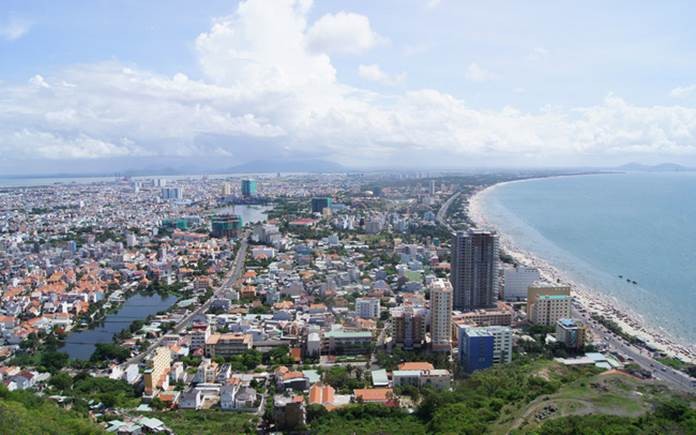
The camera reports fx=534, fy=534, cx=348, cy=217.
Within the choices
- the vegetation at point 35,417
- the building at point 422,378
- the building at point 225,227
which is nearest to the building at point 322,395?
the building at point 422,378

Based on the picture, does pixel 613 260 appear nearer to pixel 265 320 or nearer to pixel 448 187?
pixel 265 320

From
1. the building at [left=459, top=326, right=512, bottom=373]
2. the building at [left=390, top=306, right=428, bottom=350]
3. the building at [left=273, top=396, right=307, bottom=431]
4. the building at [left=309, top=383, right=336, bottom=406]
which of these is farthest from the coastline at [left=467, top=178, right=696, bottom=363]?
the building at [left=273, top=396, right=307, bottom=431]

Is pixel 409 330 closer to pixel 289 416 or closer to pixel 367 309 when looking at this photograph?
pixel 367 309

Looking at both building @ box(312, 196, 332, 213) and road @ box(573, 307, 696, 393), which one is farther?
building @ box(312, 196, 332, 213)

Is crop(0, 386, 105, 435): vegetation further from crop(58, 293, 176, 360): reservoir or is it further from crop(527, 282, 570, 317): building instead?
crop(527, 282, 570, 317): building

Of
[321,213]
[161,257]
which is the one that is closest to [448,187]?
[321,213]

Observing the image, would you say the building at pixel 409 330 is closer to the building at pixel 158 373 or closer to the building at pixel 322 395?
the building at pixel 322 395

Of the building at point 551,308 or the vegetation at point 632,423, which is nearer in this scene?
the vegetation at point 632,423
